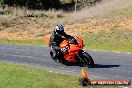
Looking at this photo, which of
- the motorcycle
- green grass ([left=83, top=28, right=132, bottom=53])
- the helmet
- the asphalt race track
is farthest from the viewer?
green grass ([left=83, top=28, right=132, bottom=53])

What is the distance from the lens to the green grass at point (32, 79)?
14.4 m

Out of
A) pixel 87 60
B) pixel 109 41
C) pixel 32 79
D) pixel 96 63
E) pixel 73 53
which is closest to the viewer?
pixel 32 79

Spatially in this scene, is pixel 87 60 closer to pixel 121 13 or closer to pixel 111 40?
pixel 111 40

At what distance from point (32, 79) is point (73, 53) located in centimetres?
508

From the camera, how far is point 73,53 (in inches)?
794

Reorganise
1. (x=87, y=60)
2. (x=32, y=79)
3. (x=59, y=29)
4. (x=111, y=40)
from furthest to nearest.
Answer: (x=111, y=40), (x=59, y=29), (x=87, y=60), (x=32, y=79)

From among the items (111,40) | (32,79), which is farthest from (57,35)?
(111,40)

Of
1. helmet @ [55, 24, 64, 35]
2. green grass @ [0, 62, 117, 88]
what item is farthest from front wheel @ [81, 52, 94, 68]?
green grass @ [0, 62, 117, 88]

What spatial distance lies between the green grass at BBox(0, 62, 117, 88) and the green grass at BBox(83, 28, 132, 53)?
1454 cm

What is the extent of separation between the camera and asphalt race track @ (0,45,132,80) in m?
17.9

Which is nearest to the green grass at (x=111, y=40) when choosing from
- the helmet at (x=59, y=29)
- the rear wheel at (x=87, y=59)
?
the helmet at (x=59, y=29)

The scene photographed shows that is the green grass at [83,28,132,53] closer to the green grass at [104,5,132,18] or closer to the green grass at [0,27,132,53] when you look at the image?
the green grass at [0,27,132,53]

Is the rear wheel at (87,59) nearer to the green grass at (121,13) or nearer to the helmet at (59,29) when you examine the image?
the helmet at (59,29)

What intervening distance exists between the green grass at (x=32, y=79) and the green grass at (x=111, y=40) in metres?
14.5
